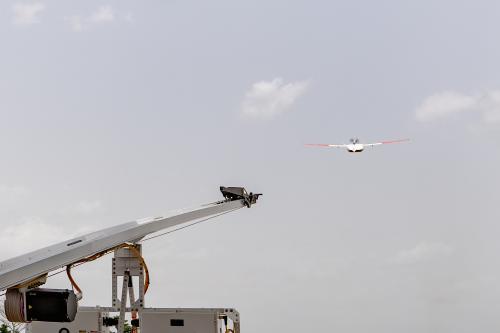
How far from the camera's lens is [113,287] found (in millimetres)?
17562

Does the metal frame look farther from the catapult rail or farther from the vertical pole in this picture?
the vertical pole

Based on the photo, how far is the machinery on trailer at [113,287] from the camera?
1138 cm

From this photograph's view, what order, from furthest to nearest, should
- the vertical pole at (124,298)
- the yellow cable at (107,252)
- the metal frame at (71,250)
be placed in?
the vertical pole at (124,298)
the yellow cable at (107,252)
the metal frame at (71,250)

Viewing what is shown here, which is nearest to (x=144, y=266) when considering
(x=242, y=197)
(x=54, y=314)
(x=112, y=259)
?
(x=112, y=259)

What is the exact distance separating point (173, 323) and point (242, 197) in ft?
25.1

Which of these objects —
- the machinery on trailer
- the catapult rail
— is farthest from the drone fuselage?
the catapult rail

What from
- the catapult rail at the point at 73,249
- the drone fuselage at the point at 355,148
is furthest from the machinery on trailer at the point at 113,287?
the drone fuselage at the point at 355,148

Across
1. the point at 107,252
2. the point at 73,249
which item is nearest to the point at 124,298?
the point at 107,252

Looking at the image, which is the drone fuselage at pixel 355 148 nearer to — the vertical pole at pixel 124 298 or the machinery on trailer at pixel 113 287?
the machinery on trailer at pixel 113 287

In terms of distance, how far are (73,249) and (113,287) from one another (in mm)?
5935

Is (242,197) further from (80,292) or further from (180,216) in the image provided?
(80,292)

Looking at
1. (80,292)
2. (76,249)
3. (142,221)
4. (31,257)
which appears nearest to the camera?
(31,257)

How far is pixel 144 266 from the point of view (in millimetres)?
16438

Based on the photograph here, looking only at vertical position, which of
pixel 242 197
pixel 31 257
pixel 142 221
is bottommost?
pixel 31 257
